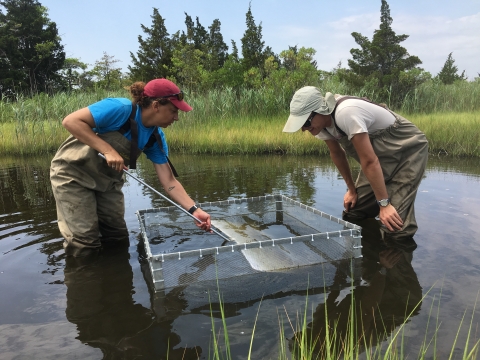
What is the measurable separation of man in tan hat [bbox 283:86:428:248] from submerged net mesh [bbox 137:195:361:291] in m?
0.51

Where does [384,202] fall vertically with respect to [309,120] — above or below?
below

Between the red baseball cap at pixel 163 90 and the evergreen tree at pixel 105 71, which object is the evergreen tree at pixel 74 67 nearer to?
the evergreen tree at pixel 105 71

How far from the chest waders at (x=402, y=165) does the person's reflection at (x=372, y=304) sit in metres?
0.14

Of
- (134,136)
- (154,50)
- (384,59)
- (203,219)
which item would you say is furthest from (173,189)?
(154,50)

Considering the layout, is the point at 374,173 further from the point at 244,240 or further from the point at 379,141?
the point at 244,240

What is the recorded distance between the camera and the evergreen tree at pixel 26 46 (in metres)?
25.9

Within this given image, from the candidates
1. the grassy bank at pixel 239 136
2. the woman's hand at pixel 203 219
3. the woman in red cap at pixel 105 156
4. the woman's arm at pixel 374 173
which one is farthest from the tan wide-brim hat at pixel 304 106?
the grassy bank at pixel 239 136

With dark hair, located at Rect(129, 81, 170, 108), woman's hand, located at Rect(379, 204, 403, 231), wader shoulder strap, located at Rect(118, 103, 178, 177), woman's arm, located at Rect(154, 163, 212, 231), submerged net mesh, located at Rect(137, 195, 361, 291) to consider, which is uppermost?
dark hair, located at Rect(129, 81, 170, 108)

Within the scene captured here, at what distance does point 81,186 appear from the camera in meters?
3.12

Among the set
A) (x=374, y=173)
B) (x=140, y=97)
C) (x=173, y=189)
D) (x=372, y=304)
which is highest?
(x=140, y=97)

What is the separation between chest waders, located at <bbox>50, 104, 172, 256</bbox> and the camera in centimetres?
302

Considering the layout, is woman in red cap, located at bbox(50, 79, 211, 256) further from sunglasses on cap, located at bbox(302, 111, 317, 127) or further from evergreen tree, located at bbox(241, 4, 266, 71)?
evergreen tree, located at bbox(241, 4, 266, 71)

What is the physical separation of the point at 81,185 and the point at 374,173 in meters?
2.42

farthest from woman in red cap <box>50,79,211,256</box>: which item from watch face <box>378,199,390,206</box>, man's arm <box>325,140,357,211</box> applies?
man's arm <box>325,140,357,211</box>
